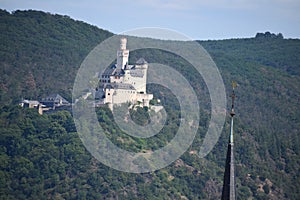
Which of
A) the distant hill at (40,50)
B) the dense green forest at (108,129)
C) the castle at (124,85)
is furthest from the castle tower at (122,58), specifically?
the distant hill at (40,50)

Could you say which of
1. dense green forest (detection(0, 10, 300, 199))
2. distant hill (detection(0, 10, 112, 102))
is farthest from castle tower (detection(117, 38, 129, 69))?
distant hill (detection(0, 10, 112, 102))

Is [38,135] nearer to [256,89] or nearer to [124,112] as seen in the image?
[124,112]

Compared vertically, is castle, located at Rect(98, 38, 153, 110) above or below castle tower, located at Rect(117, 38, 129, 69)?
below

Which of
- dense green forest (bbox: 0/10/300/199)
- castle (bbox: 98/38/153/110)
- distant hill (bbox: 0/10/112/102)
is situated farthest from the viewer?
distant hill (bbox: 0/10/112/102)

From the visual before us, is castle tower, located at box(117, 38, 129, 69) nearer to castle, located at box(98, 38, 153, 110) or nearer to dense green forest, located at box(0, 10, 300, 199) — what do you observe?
castle, located at box(98, 38, 153, 110)

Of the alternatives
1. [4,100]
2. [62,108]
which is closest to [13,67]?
[4,100]
